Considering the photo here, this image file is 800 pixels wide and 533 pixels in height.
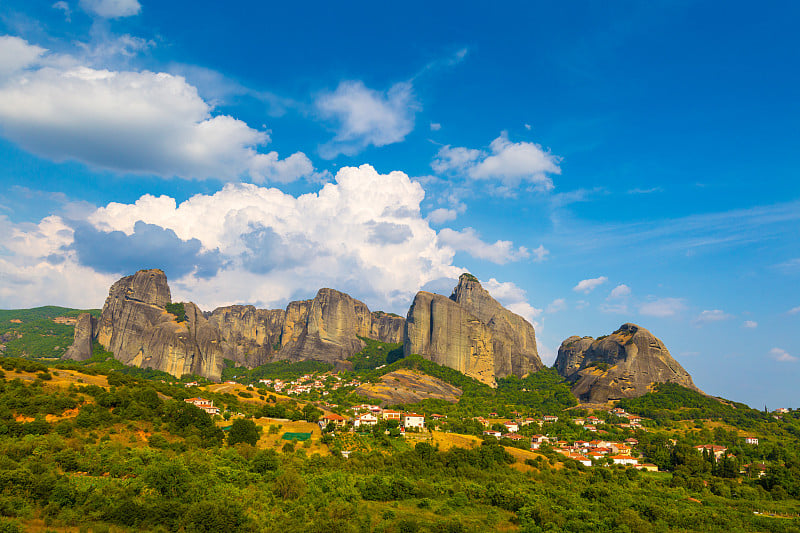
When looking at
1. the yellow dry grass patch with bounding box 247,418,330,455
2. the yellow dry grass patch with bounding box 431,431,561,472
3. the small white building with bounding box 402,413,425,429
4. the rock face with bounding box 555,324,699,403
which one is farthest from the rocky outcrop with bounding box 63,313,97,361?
the rock face with bounding box 555,324,699,403

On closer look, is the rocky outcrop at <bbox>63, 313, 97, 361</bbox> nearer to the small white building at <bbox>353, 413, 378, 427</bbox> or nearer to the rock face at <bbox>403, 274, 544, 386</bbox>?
the rock face at <bbox>403, 274, 544, 386</bbox>

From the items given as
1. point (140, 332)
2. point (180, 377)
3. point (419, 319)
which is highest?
point (419, 319)

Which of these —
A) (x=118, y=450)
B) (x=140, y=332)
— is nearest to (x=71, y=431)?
(x=118, y=450)

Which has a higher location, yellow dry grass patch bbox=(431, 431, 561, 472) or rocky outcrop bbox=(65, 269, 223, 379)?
rocky outcrop bbox=(65, 269, 223, 379)

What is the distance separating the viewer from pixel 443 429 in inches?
3792

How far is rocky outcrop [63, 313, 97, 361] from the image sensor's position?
539 ft

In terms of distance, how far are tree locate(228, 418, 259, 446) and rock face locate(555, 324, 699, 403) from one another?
11702cm

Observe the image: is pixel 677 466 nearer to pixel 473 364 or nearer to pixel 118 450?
pixel 118 450

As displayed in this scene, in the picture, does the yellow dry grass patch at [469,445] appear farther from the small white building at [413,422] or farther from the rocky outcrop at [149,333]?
the rocky outcrop at [149,333]

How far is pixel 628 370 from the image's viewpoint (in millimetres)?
150875

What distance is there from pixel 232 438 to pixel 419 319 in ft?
403

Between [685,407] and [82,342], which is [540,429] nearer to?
[685,407]

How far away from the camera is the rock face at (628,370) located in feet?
486

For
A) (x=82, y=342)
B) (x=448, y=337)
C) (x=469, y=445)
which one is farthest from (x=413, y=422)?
(x=82, y=342)
